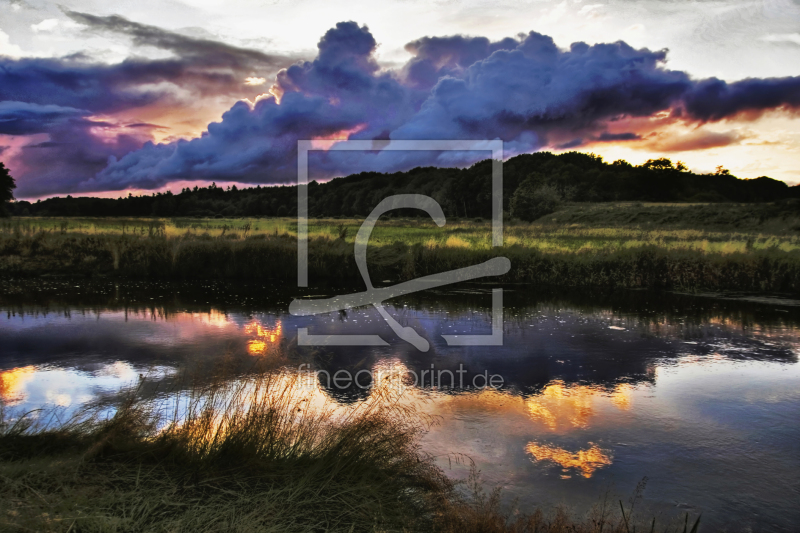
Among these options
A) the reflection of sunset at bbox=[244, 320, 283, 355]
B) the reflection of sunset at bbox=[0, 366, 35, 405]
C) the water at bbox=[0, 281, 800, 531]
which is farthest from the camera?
the reflection of sunset at bbox=[244, 320, 283, 355]

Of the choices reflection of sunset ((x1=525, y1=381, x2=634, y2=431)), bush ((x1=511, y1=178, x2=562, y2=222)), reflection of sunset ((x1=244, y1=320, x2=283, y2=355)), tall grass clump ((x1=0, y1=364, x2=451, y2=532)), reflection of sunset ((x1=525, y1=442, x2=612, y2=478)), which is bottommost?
reflection of sunset ((x1=525, y1=442, x2=612, y2=478))

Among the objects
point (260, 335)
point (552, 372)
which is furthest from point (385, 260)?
point (552, 372)

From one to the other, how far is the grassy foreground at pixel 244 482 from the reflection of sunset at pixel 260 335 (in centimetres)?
487

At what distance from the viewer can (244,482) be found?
552 cm

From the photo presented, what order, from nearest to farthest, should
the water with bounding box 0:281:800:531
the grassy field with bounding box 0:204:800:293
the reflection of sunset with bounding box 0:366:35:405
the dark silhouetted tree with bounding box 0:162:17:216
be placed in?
the water with bounding box 0:281:800:531, the reflection of sunset with bounding box 0:366:35:405, the grassy field with bounding box 0:204:800:293, the dark silhouetted tree with bounding box 0:162:17:216

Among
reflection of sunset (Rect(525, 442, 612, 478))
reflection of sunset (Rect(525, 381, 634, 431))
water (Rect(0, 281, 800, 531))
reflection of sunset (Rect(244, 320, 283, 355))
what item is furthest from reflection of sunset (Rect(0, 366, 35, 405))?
reflection of sunset (Rect(525, 381, 634, 431))

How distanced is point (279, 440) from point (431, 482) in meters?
1.70

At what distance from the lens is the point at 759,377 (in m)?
10.5

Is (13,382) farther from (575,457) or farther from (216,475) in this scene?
(575,457)

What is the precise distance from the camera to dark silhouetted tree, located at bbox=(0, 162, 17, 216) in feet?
217

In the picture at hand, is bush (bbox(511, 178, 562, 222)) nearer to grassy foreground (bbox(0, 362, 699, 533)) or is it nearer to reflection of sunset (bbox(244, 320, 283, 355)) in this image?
reflection of sunset (bbox(244, 320, 283, 355))

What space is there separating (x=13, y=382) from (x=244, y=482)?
6246mm

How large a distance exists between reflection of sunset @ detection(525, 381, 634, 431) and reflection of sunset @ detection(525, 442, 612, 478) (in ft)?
2.36

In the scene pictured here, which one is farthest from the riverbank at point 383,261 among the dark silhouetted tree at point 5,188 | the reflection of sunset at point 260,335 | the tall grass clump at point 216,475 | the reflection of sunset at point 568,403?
the dark silhouetted tree at point 5,188
